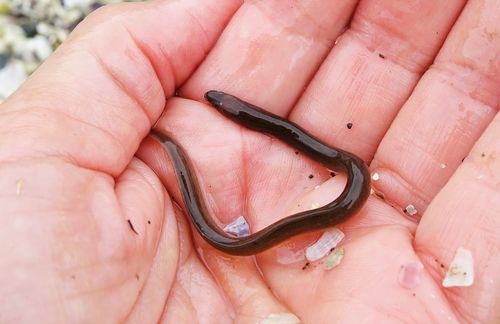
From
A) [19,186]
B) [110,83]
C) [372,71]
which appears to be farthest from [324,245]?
[19,186]

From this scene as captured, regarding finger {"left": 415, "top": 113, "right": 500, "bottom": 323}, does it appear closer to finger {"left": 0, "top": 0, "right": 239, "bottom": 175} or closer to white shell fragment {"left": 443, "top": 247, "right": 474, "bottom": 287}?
white shell fragment {"left": 443, "top": 247, "right": 474, "bottom": 287}

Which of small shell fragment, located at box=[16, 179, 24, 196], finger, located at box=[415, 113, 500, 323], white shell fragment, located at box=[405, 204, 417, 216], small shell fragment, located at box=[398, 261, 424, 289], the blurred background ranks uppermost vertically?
finger, located at box=[415, 113, 500, 323]

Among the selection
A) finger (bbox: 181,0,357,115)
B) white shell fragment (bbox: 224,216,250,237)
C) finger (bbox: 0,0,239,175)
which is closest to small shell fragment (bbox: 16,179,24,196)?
finger (bbox: 0,0,239,175)

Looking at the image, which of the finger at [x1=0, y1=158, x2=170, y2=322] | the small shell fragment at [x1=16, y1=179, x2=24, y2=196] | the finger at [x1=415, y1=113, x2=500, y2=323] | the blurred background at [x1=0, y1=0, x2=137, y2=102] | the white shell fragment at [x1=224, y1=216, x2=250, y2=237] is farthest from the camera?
the blurred background at [x1=0, y1=0, x2=137, y2=102]

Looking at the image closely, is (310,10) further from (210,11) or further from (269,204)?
(269,204)

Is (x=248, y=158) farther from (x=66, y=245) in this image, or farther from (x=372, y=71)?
(x=66, y=245)

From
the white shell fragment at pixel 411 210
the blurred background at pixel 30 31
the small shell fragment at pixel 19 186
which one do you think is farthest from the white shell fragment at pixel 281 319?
the blurred background at pixel 30 31

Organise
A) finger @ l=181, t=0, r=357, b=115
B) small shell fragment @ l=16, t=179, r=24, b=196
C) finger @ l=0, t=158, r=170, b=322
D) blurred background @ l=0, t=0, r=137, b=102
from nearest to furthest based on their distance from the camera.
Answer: finger @ l=0, t=158, r=170, b=322 → small shell fragment @ l=16, t=179, r=24, b=196 → finger @ l=181, t=0, r=357, b=115 → blurred background @ l=0, t=0, r=137, b=102

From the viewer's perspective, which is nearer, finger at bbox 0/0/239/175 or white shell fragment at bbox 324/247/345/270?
finger at bbox 0/0/239/175
